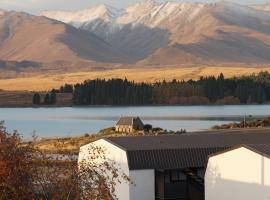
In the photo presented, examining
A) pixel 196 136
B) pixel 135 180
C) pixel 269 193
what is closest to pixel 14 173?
pixel 269 193

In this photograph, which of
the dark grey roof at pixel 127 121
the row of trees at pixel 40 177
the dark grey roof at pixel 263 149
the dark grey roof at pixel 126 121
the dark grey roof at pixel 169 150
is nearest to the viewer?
the row of trees at pixel 40 177

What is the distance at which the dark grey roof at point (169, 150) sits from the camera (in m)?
41.7

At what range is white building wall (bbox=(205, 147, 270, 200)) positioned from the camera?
112ft

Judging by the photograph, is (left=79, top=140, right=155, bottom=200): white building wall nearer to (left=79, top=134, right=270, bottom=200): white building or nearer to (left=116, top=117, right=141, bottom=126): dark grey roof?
(left=79, top=134, right=270, bottom=200): white building

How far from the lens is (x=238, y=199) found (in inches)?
1401

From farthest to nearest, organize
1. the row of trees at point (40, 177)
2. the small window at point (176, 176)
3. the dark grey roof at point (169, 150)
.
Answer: the small window at point (176, 176) → the dark grey roof at point (169, 150) → the row of trees at point (40, 177)

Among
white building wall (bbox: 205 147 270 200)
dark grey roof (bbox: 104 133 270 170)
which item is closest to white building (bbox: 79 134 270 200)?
dark grey roof (bbox: 104 133 270 170)

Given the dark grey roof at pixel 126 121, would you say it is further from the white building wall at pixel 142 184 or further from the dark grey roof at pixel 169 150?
the white building wall at pixel 142 184

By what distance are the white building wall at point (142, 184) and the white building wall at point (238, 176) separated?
468 centimetres

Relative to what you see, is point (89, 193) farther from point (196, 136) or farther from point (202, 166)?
point (196, 136)

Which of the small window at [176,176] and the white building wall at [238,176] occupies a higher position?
the white building wall at [238,176]

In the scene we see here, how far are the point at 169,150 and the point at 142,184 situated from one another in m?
2.66

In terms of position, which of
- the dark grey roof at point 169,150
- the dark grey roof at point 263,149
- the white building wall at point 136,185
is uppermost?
the dark grey roof at point 263,149

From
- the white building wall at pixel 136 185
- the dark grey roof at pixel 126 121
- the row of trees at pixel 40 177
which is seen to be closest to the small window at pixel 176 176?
the white building wall at pixel 136 185
